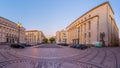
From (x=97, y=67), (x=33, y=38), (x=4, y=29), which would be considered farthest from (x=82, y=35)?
(x=33, y=38)

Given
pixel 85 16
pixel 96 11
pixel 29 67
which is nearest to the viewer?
pixel 29 67

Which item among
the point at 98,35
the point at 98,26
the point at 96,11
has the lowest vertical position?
the point at 98,35

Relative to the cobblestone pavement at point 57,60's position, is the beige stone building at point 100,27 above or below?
above

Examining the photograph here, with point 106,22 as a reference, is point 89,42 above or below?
below

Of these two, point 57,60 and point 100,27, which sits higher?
point 100,27

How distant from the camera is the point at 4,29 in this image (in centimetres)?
6066

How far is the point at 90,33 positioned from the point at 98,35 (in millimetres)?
5126

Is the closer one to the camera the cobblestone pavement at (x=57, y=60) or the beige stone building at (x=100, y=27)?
the cobblestone pavement at (x=57, y=60)

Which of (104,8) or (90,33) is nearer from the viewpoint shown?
(104,8)

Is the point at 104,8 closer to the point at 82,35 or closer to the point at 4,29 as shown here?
the point at 82,35

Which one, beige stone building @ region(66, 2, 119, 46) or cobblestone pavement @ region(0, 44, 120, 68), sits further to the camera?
beige stone building @ region(66, 2, 119, 46)

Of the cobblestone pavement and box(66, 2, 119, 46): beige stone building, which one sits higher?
box(66, 2, 119, 46): beige stone building

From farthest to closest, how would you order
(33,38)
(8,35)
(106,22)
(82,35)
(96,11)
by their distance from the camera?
1. (33,38)
2. (8,35)
3. (82,35)
4. (96,11)
5. (106,22)

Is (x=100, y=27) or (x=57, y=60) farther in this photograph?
(x=100, y=27)
